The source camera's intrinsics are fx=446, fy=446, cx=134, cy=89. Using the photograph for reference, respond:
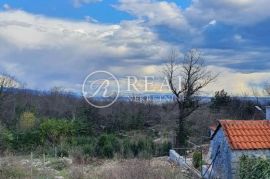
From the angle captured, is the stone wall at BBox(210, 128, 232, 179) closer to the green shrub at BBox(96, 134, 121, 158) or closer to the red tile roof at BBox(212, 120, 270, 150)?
the red tile roof at BBox(212, 120, 270, 150)

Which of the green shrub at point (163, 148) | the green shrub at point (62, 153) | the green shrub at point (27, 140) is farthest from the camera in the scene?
the green shrub at point (27, 140)

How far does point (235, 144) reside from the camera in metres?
14.4

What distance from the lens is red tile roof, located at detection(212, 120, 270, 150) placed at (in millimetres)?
14508

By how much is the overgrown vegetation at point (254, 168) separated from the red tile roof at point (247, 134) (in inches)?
20.7

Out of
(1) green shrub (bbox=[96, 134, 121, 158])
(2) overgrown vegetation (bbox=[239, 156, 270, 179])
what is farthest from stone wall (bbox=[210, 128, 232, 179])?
(1) green shrub (bbox=[96, 134, 121, 158])

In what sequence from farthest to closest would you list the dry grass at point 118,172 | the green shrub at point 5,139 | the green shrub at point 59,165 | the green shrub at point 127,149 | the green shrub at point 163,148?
the green shrub at point 5,139
the green shrub at point 163,148
the green shrub at point 127,149
the green shrub at point 59,165
the dry grass at point 118,172

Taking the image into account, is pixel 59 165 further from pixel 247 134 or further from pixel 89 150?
pixel 247 134

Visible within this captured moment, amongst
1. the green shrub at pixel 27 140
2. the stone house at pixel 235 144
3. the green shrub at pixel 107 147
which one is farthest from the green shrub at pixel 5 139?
the stone house at pixel 235 144

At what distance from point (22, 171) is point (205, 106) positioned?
83.9 ft

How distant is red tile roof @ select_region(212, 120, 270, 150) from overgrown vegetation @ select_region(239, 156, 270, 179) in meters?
0.53

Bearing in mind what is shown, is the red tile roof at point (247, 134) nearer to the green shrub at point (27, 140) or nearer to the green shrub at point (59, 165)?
the green shrub at point (59, 165)

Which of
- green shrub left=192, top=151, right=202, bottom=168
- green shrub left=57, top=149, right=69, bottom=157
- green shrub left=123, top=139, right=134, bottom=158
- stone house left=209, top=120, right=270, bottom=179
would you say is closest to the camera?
stone house left=209, top=120, right=270, bottom=179

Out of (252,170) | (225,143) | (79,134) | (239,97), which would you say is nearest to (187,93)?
(79,134)

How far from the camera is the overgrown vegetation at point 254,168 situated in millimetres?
12084
